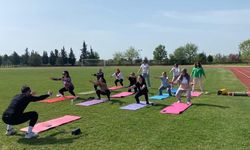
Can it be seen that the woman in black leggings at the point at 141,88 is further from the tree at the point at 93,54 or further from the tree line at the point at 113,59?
the tree at the point at 93,54

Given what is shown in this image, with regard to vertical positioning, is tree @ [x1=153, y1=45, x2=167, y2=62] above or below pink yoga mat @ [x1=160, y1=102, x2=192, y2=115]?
above

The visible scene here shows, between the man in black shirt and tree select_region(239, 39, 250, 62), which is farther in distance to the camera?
tree select_region(239, 39, 250, 62)

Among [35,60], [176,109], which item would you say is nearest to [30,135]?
[176,109]

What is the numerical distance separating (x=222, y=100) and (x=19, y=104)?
10.4 m

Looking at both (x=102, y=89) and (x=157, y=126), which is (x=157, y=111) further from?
(x=102, y=89)

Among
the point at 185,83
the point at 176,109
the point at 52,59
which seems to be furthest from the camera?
the point at 52,59

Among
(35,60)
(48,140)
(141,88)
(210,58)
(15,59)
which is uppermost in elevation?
(15,59)

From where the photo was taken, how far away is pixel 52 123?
10375 mm

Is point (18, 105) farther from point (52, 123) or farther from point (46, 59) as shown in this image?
point (46, 59)

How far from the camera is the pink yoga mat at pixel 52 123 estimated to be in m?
9.57

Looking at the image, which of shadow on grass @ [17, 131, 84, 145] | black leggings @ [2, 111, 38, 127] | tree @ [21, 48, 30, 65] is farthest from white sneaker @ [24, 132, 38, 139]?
tree @ [21, 48, 30, 65]

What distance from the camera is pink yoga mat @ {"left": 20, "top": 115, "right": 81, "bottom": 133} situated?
957 centimetres

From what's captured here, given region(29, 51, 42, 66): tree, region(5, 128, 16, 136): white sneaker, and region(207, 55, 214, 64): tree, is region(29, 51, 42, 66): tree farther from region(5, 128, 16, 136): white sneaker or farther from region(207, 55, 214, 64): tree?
region(5, 128, 16, 136): white sneaker

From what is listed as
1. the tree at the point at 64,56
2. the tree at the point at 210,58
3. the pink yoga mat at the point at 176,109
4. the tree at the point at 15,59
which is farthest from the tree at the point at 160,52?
the pink yoga mat at the point at 176,109
